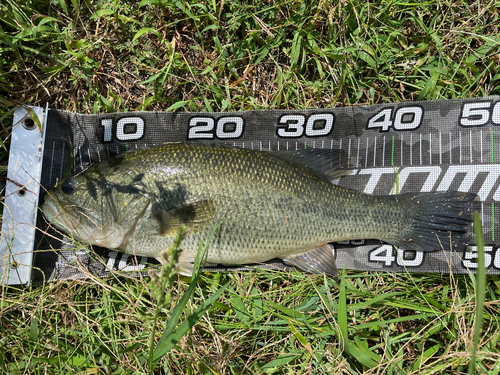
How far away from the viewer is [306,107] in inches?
131

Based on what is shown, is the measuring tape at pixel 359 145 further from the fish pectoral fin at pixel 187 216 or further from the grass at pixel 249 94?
the fish pectoral fin at pixel 187 216

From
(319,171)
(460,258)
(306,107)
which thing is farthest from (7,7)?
(460,258)

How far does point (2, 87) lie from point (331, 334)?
3663mm

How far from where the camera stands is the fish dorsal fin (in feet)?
10.2

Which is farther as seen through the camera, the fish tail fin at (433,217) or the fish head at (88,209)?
the fish tail fin at (433,217)

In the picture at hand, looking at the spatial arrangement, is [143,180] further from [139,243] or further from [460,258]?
[460,258]

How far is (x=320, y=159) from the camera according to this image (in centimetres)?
313

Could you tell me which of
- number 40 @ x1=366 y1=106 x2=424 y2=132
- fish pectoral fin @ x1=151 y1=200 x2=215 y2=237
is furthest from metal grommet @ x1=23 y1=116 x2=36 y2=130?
number 40 @ x1=366 y1=106 x2=424 y2=132

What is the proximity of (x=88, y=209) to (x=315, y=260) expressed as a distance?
6.42 ft

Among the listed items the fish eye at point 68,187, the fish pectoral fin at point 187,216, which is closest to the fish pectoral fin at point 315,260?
the fish pectoral fin at point 187,216

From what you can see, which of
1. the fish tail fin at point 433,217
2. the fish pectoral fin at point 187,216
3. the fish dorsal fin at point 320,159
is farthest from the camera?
the fish dorsal fin at point 320,159

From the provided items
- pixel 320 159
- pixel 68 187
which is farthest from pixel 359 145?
pixel 68 187

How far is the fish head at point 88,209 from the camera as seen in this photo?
2.88 meters

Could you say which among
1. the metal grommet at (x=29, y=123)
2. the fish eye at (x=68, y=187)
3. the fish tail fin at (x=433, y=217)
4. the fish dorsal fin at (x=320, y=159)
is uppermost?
the metal grommet at (x=29, y=123)
